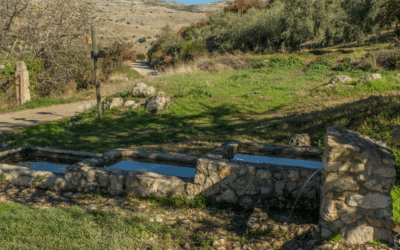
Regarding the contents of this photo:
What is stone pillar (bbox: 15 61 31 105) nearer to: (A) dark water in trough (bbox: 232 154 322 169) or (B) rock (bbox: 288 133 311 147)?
(A) dark water in trough (bbox: 232 154 322 169)

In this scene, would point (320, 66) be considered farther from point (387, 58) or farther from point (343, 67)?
point (387, 58)

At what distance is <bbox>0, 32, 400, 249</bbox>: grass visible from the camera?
3514 millimetres

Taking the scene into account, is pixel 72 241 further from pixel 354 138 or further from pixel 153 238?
pixel 354 138

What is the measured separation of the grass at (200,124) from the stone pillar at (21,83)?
4981 millimetres

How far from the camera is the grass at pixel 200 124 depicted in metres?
3.51

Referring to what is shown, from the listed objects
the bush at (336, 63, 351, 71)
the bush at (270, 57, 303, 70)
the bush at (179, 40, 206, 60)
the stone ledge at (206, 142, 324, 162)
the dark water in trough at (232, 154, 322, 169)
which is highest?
the bush at (179, 40, 206, 60)

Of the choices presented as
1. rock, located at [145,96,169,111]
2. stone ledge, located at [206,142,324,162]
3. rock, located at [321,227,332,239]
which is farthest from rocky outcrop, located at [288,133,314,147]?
rock, located at [145,96,169,111]

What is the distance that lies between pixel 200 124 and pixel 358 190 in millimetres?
7199

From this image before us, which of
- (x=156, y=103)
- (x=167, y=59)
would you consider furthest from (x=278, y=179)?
(x=167, y=59)

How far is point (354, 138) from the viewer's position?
11.1ft

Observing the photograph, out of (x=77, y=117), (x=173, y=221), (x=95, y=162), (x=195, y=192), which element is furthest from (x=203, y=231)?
(x=77, y=117)

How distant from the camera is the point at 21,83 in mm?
14633

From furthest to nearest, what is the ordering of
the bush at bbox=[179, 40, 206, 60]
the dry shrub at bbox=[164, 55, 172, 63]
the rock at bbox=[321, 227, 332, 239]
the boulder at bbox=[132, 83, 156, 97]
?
the dry shrub at bbox=[164, 55, 172, 63]
the bush at bbox=[179, 40, 206, 60]
the boulder at bbox=[132, 83, 156, 97]
the rock at bbox=[321, 227, 332, 239]

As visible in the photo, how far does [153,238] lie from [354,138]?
2493 millimetres
